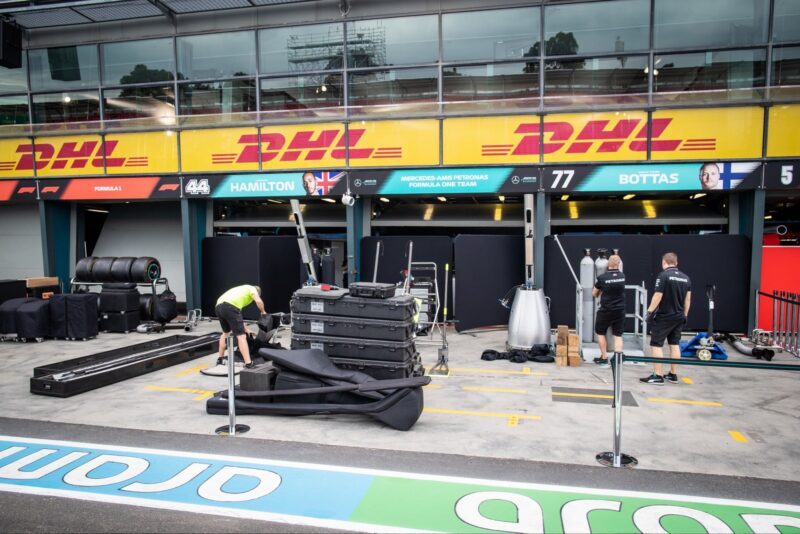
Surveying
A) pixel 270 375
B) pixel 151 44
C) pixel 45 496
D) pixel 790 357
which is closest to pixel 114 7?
pixel 151 44

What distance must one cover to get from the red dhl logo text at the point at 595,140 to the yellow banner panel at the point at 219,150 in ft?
21.4

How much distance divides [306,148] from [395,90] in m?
2.90

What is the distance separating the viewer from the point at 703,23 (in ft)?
40.8

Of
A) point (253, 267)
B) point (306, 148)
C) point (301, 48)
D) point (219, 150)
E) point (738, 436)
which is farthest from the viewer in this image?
point (219, 150)

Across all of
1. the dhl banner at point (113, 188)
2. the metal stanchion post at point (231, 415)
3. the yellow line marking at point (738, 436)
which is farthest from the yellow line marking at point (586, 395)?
the dhl banner at point (113, 188)

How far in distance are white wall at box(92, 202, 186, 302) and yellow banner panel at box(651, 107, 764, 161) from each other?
14.6 m

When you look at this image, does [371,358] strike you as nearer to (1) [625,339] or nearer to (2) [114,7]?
(1) [625,339]

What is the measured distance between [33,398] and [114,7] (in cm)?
1220

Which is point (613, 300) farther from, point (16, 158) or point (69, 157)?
point (16, 158)

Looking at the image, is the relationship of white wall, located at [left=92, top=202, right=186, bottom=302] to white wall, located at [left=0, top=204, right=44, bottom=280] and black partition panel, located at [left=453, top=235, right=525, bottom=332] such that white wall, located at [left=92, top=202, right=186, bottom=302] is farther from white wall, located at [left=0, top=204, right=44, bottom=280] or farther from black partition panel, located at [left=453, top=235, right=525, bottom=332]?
black partition panel, located at [left=453, top=235, right=525, bottom=332]

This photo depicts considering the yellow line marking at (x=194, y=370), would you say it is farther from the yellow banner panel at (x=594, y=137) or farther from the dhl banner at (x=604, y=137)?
the yellow banner panel at (x=594, y=137)

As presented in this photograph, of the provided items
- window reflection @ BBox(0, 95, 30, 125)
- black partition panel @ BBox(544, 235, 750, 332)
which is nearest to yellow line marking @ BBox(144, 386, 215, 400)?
black partition panel @ BBox(544, 235, 750, 332)

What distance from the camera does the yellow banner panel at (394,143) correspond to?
1338 centimetres

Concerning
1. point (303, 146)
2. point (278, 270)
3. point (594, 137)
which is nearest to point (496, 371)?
point (594, 137)
